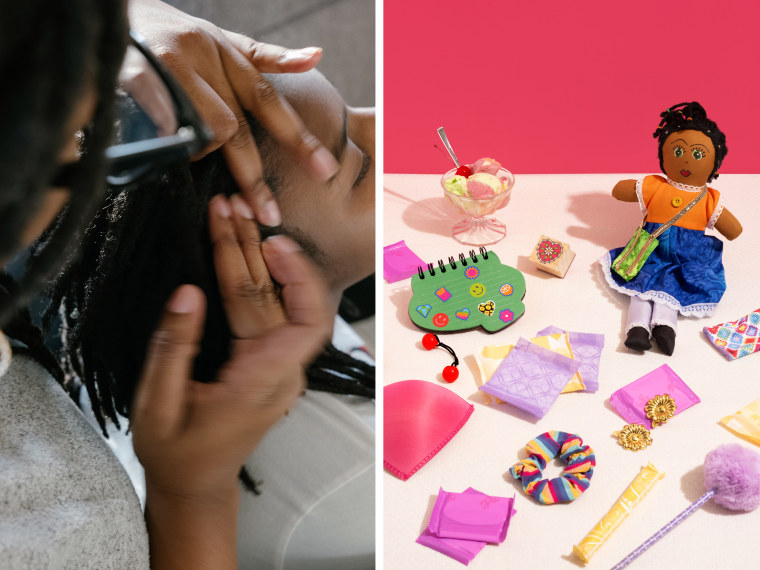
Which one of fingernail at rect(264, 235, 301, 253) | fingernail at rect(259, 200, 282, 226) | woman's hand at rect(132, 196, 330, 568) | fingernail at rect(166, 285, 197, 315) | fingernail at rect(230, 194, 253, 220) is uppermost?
fingernail at rect(230, 194, 253, 220)

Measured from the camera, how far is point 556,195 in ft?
5.06

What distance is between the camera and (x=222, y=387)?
39cm

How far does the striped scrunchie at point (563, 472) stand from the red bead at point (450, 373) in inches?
6.9

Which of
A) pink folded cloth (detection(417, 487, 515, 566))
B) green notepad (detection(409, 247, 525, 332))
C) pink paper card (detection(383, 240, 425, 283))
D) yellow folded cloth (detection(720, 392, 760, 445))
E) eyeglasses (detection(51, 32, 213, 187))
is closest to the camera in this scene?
eyeglasses (detection(51, 32, 213, 187))

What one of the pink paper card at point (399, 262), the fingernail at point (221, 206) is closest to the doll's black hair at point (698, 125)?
the pink paper card at point (399, 262)

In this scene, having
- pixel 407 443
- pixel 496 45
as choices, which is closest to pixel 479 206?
pixel 496 45

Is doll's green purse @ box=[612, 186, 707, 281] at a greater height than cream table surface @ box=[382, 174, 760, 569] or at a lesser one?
greater

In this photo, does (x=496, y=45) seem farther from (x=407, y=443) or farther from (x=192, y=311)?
(x=192, y=311)

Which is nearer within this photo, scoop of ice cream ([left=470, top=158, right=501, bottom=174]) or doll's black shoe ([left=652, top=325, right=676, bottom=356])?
doll's black shoe ([left=652, top=325, right=676, bottom=356])

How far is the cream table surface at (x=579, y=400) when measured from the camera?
0.88 m

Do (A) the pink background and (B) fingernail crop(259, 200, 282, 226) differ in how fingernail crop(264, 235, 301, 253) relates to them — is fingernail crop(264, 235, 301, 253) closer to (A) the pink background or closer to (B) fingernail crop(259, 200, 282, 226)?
(B) fingernail crop(259, 200, 282, 226)

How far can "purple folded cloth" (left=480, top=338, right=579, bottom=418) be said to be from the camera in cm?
104

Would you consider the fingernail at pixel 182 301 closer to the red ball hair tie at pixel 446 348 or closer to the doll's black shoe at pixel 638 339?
the red ball hair tie at pixel 446 348

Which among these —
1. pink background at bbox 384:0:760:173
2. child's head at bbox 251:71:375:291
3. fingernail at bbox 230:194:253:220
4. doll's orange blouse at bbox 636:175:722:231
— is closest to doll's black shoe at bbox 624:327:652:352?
doll's orange blouse at bbox 636:175:722:231
